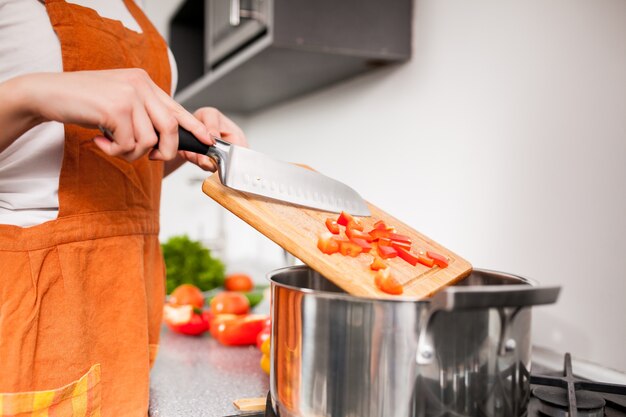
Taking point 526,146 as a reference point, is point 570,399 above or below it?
below

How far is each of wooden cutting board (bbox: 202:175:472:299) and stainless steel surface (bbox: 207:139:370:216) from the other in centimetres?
2

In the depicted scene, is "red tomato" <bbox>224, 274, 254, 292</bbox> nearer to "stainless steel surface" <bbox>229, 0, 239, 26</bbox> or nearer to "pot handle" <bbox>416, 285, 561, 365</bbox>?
"stainless steel surface" <bbox>229, 0, 239, 26</bbox>

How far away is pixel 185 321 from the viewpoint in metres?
1.09

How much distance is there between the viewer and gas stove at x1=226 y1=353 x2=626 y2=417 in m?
0.58

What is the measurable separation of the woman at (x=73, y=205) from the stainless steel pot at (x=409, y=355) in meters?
0.23

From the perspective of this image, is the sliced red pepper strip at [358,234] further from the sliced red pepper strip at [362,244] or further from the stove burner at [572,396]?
the stove burner at [572,396]

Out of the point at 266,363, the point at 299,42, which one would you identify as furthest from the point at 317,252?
the point at 299,42

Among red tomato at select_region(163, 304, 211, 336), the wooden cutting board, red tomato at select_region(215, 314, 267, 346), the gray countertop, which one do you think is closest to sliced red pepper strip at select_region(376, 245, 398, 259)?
the wooden cutting board

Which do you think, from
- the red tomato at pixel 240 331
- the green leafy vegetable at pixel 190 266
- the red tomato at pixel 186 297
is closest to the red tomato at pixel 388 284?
the red tomato at pixel 240 331

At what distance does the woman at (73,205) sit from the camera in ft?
1.63

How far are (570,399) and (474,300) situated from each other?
0.87 ft

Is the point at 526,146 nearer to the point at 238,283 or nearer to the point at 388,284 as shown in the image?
the point at 388,284

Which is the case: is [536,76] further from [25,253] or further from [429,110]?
[25,253]

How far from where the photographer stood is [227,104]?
6.26ft
